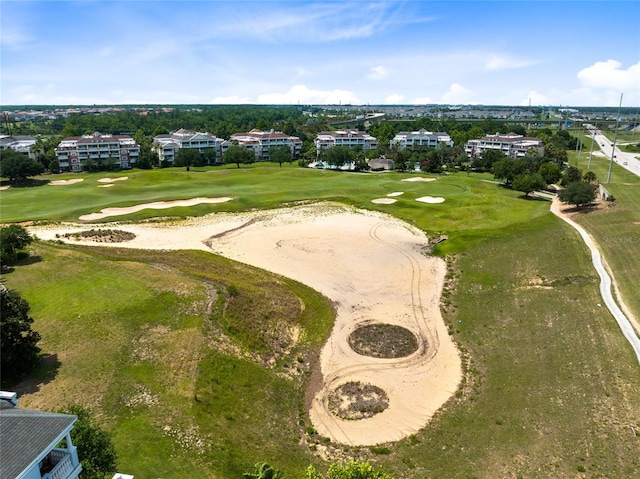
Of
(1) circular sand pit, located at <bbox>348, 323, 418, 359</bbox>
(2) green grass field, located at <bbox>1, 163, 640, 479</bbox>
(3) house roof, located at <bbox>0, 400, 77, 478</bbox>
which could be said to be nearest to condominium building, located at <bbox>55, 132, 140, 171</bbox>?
(2) green grass field, located at <bbox>1, 163, 640, 479</bbox>

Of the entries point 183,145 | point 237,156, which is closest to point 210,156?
point 183,145

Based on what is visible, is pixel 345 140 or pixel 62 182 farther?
pixel 345 140

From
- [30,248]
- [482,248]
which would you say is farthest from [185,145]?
[482,248]

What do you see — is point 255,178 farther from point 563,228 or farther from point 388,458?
point 388,458

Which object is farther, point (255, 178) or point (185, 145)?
point (185, 145)

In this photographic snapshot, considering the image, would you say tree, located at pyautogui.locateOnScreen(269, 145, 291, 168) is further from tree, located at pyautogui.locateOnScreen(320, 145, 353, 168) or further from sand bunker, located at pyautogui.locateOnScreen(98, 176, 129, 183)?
sand bunker, located at pyautogui.locateOnScreen(98, 176, 129, 183)

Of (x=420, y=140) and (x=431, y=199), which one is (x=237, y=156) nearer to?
(x=431, y=199)

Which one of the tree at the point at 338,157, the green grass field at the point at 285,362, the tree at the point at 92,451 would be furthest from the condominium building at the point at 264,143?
the tree at the point at 92,451
